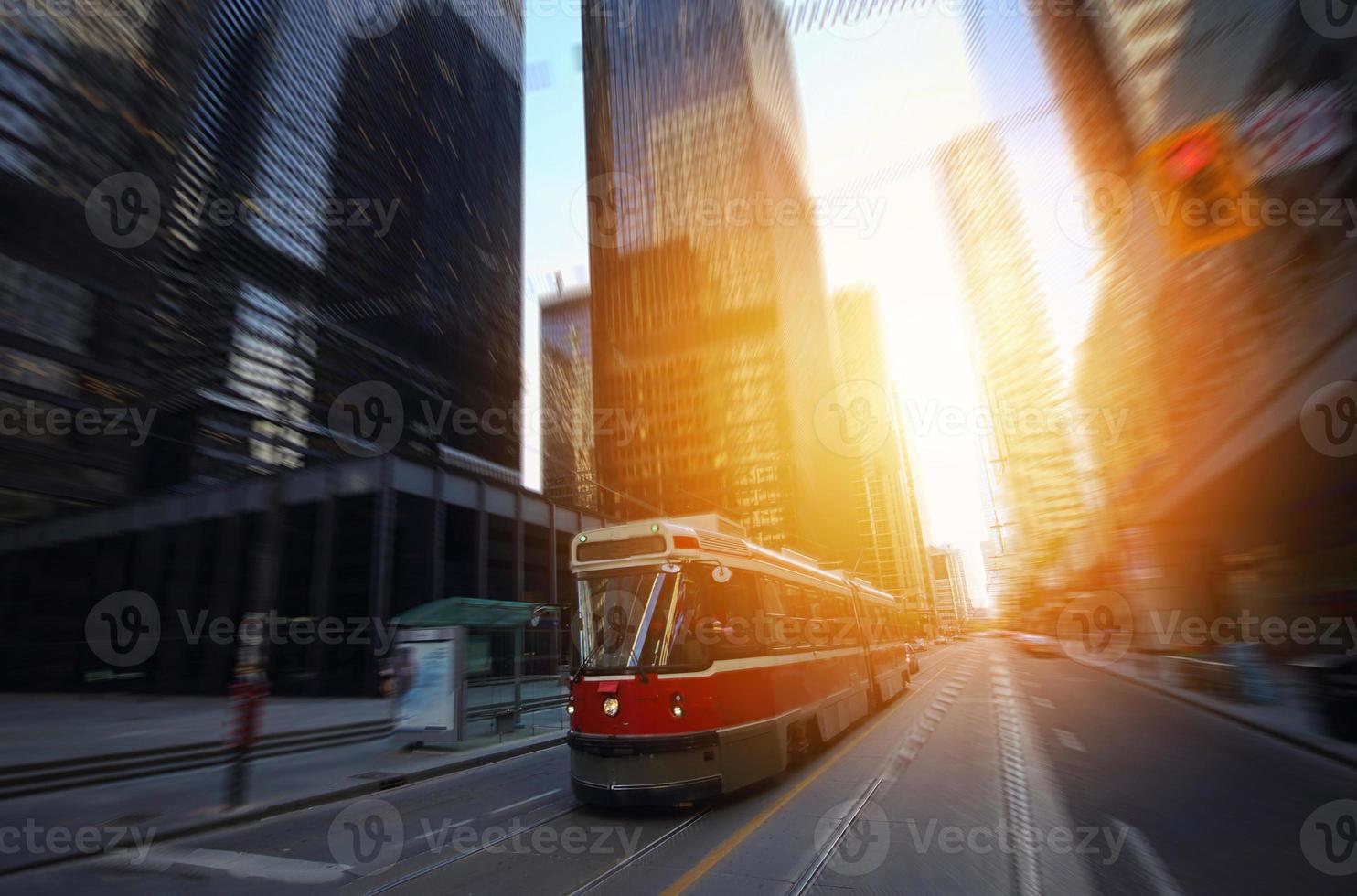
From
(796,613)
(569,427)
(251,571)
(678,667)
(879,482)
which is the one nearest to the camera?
(678,667)

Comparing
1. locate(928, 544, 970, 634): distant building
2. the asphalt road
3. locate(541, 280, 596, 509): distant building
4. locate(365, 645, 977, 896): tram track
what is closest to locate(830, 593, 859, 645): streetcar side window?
the asphalt road

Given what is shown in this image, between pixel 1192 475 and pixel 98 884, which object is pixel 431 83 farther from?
pixel 1192 475

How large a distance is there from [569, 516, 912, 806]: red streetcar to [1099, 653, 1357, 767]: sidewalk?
8061 mm

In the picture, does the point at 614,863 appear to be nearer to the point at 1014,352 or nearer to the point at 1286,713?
the point at 1286,713

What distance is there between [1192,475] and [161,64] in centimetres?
2981

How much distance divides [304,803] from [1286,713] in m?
18.2

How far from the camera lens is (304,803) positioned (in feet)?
24.0

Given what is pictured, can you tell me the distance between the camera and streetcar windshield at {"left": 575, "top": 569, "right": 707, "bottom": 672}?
591cm

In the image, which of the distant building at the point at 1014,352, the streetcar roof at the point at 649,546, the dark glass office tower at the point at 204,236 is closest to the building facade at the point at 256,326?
the dark glass office tower at the point at 204,236

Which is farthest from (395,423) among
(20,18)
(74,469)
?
(20,18)

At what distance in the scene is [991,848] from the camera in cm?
462

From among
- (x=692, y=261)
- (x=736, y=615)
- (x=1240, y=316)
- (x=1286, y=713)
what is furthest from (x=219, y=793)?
(x=692, y=261)

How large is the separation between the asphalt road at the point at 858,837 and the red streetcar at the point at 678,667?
439 mm

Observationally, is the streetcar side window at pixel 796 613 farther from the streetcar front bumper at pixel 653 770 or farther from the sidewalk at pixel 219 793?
the sidewalk at pixel 219 793
